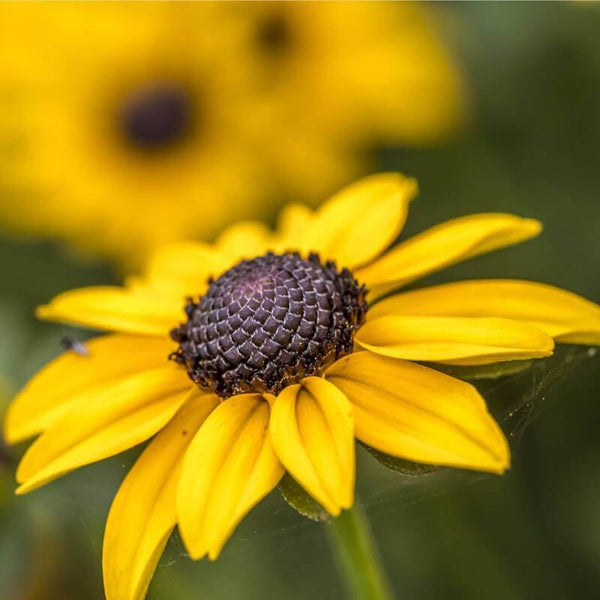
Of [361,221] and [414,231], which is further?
[414,231]

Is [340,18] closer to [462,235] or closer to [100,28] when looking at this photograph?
[100,28]

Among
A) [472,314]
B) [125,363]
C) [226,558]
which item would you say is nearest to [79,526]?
[226,558]

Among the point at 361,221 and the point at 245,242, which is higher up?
the point at 361,221

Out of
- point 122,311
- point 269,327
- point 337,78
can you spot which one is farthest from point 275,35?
point 269,327

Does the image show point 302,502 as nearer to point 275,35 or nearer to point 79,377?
point 79,377

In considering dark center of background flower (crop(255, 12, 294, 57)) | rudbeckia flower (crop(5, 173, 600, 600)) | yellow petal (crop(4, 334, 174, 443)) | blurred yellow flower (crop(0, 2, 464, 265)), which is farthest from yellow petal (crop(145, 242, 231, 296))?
dark center of background flower (crop(255, 12, 294, 57))

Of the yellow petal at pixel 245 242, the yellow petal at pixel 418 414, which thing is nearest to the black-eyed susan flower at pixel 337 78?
the yellow petal at pixel 245 242
